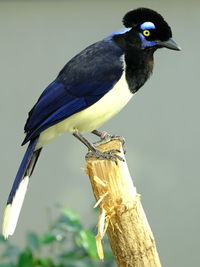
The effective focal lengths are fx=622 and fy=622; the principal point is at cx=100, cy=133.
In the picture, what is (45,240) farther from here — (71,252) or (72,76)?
(72,76)

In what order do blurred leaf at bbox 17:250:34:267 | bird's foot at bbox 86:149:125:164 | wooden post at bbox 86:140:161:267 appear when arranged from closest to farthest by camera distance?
wooden post at bbox 86:140:161:267 → bird's foot at bbox 86:149:125:164 → blurred leaf at bbox 17:250:34:267

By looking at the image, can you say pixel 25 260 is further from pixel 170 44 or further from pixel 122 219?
pixel 170 44

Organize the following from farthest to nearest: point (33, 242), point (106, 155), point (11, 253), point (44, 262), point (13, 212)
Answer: point (33, 242) → point (11, 253) → point (44, 262) → point (13, 212) → point (106, 155)

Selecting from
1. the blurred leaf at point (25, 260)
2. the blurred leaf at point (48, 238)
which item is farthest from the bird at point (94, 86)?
the blurred leaf at point (48, 238)

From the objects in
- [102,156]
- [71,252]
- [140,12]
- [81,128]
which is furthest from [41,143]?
[71,252]

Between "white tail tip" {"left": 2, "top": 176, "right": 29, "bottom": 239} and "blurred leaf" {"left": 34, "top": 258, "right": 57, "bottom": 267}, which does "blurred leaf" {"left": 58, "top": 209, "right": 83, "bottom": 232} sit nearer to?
"blurred leaf" {"left": 34, "top": 258, "right": 57, "bottom": 267}

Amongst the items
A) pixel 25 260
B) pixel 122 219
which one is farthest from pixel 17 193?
pixel 122 219

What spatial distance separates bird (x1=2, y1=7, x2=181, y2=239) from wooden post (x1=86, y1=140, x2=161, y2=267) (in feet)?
1.71

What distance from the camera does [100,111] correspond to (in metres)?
3.37

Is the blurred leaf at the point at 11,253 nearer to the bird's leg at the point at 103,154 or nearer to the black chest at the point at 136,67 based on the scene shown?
the bird's leg at the point at 103,154

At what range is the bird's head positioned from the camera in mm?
3322

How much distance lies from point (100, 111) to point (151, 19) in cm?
56

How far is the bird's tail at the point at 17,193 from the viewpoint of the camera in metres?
3.15

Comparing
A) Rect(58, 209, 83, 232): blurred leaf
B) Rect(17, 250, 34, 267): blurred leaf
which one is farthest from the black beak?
Rect(17, 250, 34, 267): blurred leaf
